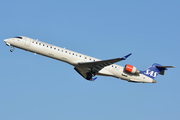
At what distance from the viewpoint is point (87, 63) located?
101 ft

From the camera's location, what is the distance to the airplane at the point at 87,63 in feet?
101

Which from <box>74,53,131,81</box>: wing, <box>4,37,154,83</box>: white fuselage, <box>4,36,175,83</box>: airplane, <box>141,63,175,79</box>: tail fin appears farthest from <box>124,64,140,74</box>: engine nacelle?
<box>4,37,154,83</box>: white fuselage

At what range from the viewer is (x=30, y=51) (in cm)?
3102

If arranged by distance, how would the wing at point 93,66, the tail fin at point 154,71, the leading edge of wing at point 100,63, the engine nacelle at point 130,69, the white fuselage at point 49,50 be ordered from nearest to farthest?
the leading edge of wing at point 100,63
the wing at point 93,66
the white fuselage at point 49,50
the engine nacelle at point 130,69
the tail fin at point 154,71

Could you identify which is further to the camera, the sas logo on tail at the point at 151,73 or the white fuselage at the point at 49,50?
the sas logo on tail at the point at 151,73

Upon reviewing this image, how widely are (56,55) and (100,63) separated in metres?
4.82

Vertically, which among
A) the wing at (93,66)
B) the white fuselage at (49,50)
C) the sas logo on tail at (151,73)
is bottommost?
the wing at (93,66)

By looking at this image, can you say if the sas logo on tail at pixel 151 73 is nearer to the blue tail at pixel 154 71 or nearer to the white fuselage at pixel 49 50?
the blue tail at pixel 154 71

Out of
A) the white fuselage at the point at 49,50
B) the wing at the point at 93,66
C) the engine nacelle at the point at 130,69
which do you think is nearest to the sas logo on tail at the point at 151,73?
the engine nacelle at the point at 130,69

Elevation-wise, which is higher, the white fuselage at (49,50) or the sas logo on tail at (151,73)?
the white fuselage at (49,50)

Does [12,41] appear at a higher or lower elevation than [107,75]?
higher

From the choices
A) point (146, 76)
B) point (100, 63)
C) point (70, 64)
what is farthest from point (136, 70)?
point (70, 64)

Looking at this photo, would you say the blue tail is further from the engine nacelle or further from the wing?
the wing

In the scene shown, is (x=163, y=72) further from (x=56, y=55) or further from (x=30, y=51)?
(x=30, y=51)
